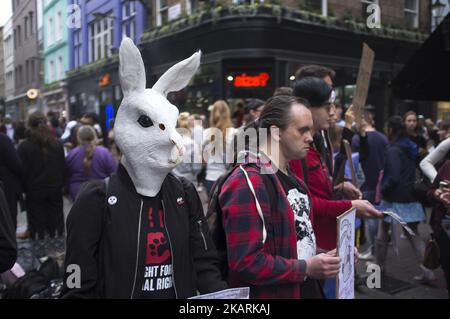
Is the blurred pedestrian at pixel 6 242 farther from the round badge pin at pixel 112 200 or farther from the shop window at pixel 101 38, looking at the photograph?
the shop window at pixel 101 38

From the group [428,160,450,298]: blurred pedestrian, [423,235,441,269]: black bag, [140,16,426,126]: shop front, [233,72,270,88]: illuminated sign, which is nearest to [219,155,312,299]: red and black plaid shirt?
[428,160,450,298]: blurred pedestrian

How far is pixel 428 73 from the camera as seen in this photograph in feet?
17.2

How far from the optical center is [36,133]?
5199 millimetres

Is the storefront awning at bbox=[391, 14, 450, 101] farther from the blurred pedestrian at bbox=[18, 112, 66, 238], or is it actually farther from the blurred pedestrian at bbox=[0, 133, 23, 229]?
the blurred pedestrian at bbox=[0, 133, 23, 229]

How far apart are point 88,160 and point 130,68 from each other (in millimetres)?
3656

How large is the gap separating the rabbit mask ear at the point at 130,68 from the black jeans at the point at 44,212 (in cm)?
410

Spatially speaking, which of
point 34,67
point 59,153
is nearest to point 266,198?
point 34,67

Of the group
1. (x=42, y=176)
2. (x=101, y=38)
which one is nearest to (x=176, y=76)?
(x=101, y=38)

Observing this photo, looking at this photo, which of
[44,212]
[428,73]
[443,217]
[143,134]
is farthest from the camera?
[44,212]

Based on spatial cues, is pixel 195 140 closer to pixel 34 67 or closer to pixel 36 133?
pixel 36 133

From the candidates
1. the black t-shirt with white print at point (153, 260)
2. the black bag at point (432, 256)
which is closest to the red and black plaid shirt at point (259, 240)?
the black t-shirt with white print at point (153, 260)

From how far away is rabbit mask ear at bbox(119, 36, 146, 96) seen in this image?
5.43 ft

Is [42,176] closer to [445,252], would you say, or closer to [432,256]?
[432,256]

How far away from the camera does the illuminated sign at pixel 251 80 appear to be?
11062 mm
